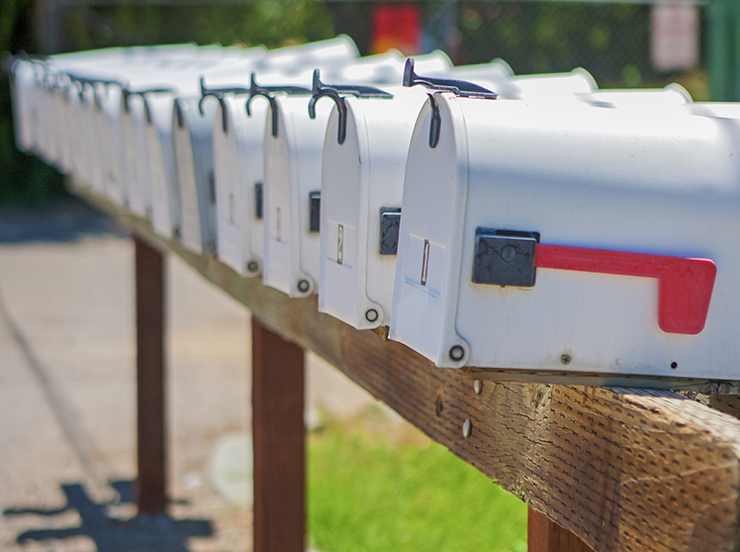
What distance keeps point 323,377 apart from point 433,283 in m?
4.79

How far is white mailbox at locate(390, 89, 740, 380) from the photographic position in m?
0.87

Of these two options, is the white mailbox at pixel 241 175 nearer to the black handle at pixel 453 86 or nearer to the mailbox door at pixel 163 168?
the mailbox door at pixel 163 168

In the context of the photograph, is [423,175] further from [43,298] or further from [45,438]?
[43,298]

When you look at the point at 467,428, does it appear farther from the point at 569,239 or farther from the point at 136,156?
the point at 136,156

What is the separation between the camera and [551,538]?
1056mm

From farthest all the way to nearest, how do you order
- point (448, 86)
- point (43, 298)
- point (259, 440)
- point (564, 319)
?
point (43, 298)
point (259, 440)
point (448, 86)
point (564, 319)

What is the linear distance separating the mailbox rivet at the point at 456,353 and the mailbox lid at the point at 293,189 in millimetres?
509

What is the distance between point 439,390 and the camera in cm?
120

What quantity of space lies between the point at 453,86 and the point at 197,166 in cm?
83

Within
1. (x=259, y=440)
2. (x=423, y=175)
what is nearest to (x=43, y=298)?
(x=259, y=440)

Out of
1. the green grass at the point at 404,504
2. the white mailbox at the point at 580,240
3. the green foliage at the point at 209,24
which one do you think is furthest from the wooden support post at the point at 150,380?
the green foliage at the point at 209,24

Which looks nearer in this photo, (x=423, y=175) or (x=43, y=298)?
(x=423, y=175)

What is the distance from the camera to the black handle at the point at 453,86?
39.2 inches

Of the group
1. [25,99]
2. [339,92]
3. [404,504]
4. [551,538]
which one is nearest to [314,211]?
[339,92]
